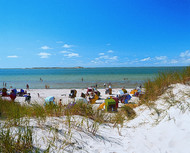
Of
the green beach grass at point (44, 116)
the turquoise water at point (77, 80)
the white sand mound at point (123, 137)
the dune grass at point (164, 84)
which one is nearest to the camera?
the green beach grass at point (44, 116)

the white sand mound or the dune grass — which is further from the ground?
the dune grass

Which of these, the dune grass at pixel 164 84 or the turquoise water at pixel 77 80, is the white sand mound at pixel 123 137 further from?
the turquoise water at pixel 77 80

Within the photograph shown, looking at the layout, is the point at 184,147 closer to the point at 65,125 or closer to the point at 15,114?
the point at 65,125

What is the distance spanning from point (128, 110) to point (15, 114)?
4021mm

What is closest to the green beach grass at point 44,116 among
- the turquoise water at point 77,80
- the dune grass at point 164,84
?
the dune grass at point 164,84

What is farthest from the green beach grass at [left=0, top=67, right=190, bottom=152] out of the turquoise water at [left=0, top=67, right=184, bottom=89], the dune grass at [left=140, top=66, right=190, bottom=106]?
the turquoise water at [left=0, top=67, right=184, bottom=89]

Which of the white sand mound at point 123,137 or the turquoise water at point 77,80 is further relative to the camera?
the turquoise water at point 77,80

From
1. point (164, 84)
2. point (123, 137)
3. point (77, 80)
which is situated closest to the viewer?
point (123, 137)

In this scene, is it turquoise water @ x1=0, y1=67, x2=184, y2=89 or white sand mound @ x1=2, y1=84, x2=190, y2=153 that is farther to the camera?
turquoise water @ x1=0, y1=67, x2=184, y2=89

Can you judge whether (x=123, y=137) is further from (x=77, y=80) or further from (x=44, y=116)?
(x=77, y=80)

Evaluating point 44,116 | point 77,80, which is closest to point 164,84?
point 44,116

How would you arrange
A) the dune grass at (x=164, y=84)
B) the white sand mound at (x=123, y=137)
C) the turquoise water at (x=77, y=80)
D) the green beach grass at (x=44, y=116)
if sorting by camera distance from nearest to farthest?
1. the green beach grass at (x=44, y=116)
2. the white sand mound at (x=123, y=137)
3. the dune grass at (x=164, y=84)
4. the turquoise water at (x=77, y=80)

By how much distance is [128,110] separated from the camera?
16.3ft

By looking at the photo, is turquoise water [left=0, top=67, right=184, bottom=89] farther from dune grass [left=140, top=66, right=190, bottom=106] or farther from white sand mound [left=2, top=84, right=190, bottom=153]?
white sand mound [left=2, top=84, right=190, bottom=153]
